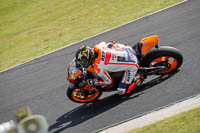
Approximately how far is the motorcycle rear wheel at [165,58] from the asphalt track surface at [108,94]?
0.89 ft

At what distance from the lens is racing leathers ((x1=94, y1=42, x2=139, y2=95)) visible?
633cm

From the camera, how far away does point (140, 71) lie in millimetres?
6965

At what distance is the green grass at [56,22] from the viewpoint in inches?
477

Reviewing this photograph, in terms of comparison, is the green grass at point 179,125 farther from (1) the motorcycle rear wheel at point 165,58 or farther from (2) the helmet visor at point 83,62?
(2) the helmet visor at point 83,62

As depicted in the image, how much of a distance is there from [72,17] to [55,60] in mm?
5280

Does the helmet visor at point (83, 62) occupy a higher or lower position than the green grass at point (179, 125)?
higher

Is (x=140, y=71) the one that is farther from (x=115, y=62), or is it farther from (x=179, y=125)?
(x=179, y=125)

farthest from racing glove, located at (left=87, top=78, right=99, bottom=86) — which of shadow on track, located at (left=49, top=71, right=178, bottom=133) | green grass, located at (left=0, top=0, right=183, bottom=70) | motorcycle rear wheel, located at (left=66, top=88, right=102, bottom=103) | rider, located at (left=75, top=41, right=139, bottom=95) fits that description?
green grass, located at (left=0, top=0, right=183, bottom=70)

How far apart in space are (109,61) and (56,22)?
9.29 meters

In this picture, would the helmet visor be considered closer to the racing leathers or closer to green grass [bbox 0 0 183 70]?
the racing leathers

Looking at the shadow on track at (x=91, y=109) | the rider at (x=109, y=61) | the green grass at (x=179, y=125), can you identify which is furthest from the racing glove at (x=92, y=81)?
the green grass at (x=179, y=125)

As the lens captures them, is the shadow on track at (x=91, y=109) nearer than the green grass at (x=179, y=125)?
No

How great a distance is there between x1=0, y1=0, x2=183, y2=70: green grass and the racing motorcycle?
5075mm

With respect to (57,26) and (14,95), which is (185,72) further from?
(57,26)
